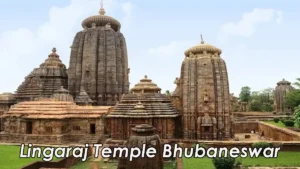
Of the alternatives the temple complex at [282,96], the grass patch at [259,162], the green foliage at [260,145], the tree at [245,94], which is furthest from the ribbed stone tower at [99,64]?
the tree at [245,94]

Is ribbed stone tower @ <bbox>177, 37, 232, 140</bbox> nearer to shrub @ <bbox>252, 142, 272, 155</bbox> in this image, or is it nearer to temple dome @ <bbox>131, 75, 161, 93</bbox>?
temple dome @ <bbox>131, 75, 161, 93</bbox>

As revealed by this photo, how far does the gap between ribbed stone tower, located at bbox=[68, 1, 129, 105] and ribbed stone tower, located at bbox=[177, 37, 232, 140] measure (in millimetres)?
13033

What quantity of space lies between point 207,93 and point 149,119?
Answer: 4.82 metres

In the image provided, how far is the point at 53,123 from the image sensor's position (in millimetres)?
24469

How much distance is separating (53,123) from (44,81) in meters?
12.8

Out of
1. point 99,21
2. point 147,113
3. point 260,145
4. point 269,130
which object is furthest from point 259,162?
point 99,21

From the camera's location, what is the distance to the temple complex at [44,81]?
3497cm

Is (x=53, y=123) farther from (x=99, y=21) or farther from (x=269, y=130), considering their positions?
(x=269, y=130)

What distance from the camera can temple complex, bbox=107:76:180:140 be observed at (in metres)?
22.0

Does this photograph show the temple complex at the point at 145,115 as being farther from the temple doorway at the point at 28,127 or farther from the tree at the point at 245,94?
the tree at the point at 245,94

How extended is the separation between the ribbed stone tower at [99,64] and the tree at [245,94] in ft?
135

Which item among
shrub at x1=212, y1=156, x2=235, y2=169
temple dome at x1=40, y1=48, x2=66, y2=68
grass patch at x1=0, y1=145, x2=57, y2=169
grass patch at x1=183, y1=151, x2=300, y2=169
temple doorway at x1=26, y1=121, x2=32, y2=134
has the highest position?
temple dome at x1=40, y1=48, x2=66, y2=68

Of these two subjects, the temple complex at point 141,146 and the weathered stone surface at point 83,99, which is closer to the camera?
the temple complex at point 141,146

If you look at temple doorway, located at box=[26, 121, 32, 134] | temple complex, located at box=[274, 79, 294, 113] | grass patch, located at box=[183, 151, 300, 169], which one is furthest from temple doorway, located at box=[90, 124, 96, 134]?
temple complex, located at box=[274, 79, 294, 113]
